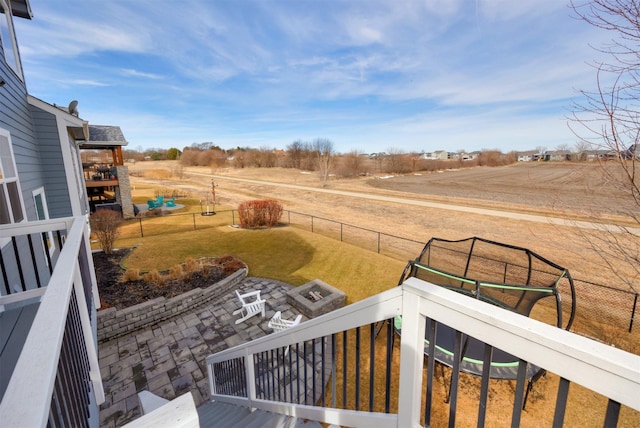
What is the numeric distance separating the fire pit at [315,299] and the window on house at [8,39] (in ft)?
24.7

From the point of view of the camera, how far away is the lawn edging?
19.0 feet

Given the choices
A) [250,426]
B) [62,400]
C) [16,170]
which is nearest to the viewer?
[62,400]

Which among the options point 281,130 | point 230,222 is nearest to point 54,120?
point 230,222

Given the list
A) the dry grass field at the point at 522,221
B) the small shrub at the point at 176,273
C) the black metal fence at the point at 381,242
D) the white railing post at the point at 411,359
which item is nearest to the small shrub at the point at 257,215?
the black metal fence at the point at 381,242

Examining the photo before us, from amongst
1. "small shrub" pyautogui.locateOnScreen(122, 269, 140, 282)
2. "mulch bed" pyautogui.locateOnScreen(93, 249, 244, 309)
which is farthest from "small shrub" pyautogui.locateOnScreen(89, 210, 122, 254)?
"small shrub" pyautogui.locateOnScreen(122, 269, 140, 282)

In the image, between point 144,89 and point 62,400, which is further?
point 144,89

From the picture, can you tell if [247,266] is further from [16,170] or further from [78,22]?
[78,22]

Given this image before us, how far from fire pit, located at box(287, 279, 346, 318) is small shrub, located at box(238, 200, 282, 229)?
24.8 ft

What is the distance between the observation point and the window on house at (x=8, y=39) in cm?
502

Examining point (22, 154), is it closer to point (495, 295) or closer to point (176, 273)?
point (176, 273)

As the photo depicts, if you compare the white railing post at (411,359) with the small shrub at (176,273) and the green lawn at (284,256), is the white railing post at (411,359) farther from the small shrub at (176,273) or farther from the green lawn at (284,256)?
the small shrub at (176,273)

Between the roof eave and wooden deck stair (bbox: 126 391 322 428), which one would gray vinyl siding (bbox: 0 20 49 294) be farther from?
wooden deck stair (bbox: 126 391 322 428)

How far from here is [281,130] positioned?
209ft

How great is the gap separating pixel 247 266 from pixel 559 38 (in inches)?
380
